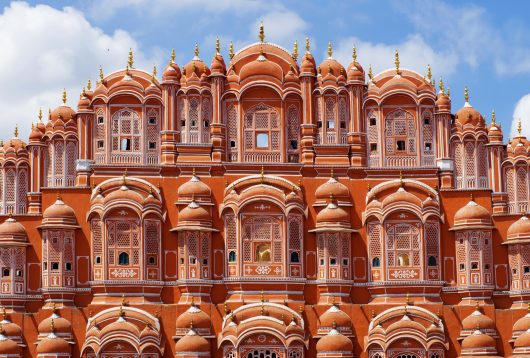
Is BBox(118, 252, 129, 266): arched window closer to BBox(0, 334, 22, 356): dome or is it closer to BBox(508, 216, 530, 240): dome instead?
BBox(0, 334, 22, 356): dome

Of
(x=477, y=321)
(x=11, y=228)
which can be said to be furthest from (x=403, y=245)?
(x=11, y=228)

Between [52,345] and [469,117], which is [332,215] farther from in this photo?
[52,345]

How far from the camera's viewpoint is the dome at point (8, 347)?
52.5m

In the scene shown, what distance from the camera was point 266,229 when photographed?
2167 inches

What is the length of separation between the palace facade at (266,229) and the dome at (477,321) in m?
0.09

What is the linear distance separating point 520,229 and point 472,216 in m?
2.18

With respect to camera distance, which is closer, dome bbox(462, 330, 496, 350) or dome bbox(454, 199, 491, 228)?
dome bbox(462, 330, 496, 350)

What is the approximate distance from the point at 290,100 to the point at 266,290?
8566 millimetres

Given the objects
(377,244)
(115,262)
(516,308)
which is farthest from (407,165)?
(115,262)

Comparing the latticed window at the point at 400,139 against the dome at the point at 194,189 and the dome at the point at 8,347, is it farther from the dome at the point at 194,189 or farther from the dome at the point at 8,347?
the dome at the point at 8,347

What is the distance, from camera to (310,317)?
177 ft

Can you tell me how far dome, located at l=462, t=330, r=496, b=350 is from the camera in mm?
53312

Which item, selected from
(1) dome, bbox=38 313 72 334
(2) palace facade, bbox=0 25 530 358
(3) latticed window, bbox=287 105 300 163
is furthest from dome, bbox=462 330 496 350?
(1) dome, bbox=38 313 72 334

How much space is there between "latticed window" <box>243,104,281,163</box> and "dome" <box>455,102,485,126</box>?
342 inches
